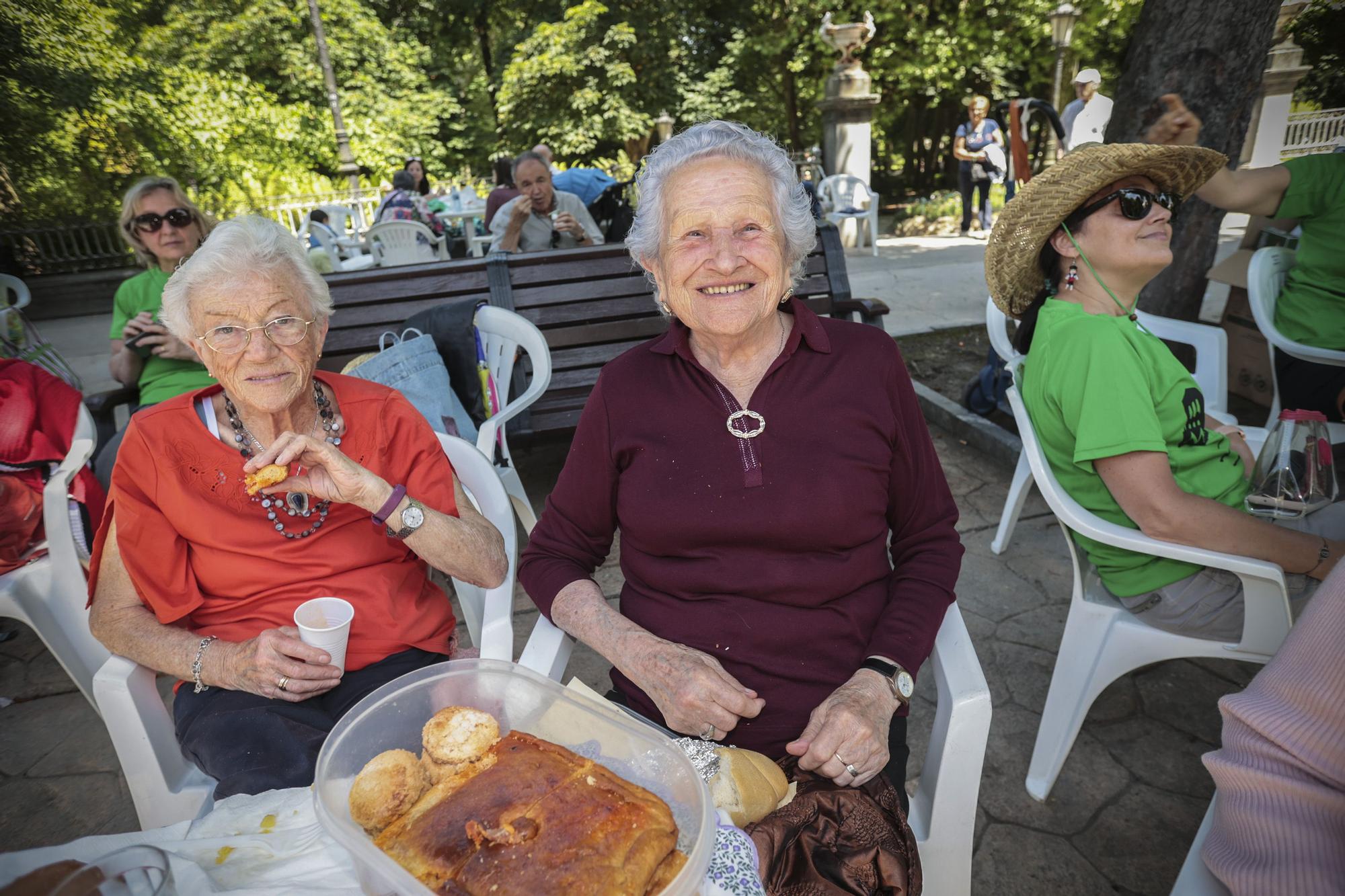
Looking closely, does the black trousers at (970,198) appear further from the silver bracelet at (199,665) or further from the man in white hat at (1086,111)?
the silver bracelet at (199,665)

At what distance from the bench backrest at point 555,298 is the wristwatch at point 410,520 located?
198cm

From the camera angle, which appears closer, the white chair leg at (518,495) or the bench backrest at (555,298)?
the white chair leg at (518,495)

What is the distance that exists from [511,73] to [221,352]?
20.9 metres

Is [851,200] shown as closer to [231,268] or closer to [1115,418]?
[1115,418]

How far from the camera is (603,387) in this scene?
1770 mm

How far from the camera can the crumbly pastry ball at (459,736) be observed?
40.7 inches

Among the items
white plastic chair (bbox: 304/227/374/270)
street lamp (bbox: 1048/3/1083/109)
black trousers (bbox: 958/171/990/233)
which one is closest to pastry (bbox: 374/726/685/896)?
white plastic chair (bbox: 304/227/374/270)

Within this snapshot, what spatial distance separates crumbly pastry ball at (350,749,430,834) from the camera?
0.95 m

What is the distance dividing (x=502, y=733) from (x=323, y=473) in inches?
30.7

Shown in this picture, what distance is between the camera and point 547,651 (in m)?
1.70

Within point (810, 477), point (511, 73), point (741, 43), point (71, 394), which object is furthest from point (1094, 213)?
point (511, 73)

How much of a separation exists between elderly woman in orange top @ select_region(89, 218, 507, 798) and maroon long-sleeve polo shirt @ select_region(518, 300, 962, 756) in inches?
15.4

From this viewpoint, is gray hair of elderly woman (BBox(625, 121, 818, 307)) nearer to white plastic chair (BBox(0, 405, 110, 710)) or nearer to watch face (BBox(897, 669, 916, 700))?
watch face (BBox(897, 669, 916, 700))

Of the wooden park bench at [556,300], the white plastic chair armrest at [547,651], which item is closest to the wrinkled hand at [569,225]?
the wooden park bench at [556,300]
